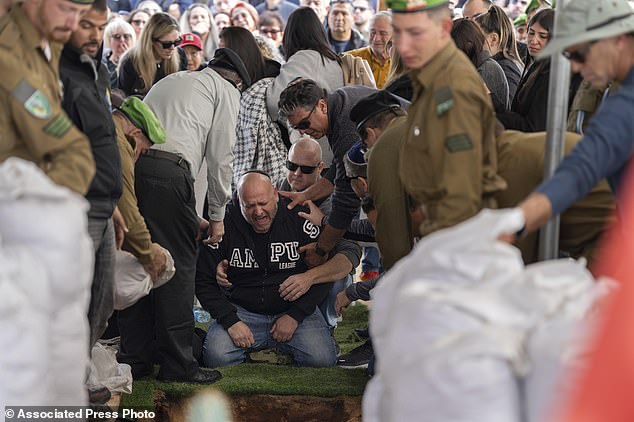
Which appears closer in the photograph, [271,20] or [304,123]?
[304,123]

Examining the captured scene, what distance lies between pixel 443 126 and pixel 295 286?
7.51 feet

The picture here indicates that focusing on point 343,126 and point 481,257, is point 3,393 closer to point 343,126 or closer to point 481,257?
point 481,257

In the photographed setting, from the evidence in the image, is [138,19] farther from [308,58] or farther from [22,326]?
[22,326]

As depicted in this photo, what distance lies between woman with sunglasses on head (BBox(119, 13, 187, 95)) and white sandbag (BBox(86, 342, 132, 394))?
6.87ft

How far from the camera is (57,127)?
3.16 metres

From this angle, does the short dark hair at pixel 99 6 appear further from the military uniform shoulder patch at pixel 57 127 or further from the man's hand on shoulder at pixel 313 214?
the man's hand on shoulder at pixel 313 214

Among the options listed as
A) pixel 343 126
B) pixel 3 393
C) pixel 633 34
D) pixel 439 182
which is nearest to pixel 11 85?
pixel 3 393

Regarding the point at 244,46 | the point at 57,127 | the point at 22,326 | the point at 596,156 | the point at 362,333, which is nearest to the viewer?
the point at 22,326

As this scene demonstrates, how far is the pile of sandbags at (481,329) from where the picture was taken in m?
2.56

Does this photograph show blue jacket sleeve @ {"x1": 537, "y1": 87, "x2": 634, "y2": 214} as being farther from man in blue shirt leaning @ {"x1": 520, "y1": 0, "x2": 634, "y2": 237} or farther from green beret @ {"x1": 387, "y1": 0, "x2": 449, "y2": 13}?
green beret @ {"x1": 387, "y1": 0, "x2": 449, "y2": 13}

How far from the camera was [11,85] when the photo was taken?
3.09 meters

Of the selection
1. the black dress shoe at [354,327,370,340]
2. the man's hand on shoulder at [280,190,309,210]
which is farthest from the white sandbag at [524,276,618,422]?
the black dress shoe at [354,327,370,340]

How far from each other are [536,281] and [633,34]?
858 millimetres

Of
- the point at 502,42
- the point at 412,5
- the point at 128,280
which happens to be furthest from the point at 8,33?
the point at 502,42
